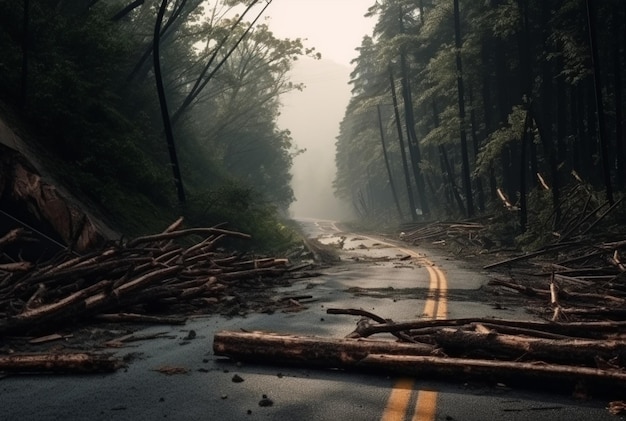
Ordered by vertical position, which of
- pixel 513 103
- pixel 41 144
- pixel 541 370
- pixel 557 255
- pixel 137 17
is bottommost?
pixel 557 255

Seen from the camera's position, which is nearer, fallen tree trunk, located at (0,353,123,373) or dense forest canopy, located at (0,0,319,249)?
fallen tree trunk, located at (0,353,123,373)

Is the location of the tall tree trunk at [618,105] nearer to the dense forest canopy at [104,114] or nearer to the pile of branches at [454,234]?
the pile of branches at [454,234]

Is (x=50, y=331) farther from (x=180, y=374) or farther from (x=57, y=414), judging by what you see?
(x=57, y=414)

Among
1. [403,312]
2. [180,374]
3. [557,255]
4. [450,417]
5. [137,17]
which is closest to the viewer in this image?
[450,417]

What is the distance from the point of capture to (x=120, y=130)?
59.3 ft

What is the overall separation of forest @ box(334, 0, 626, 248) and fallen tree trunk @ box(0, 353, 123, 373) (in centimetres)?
1414

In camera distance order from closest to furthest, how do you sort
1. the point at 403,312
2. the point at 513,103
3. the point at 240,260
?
the point at 403,312 → the point at 240,260 → the point at 513,103

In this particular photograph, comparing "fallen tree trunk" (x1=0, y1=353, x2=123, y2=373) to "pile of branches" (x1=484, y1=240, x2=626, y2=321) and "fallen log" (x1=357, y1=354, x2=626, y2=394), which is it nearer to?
"fallen log" (x1=357, y1=354, x2=626, y2=394)

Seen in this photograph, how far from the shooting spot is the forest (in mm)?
18578

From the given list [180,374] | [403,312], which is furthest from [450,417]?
[403,312]

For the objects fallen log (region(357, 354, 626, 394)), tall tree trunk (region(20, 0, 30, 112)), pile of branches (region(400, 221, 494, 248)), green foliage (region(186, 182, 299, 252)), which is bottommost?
pile of branches (region(400, 221, 494, 248))

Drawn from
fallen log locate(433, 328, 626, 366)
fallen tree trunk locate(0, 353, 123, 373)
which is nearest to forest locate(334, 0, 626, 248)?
fallen log locate(433, 328, 626, 366)

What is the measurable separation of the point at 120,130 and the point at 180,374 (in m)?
15.2

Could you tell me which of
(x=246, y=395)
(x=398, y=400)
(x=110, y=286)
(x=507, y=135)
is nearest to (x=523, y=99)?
(x=507, y=135)
